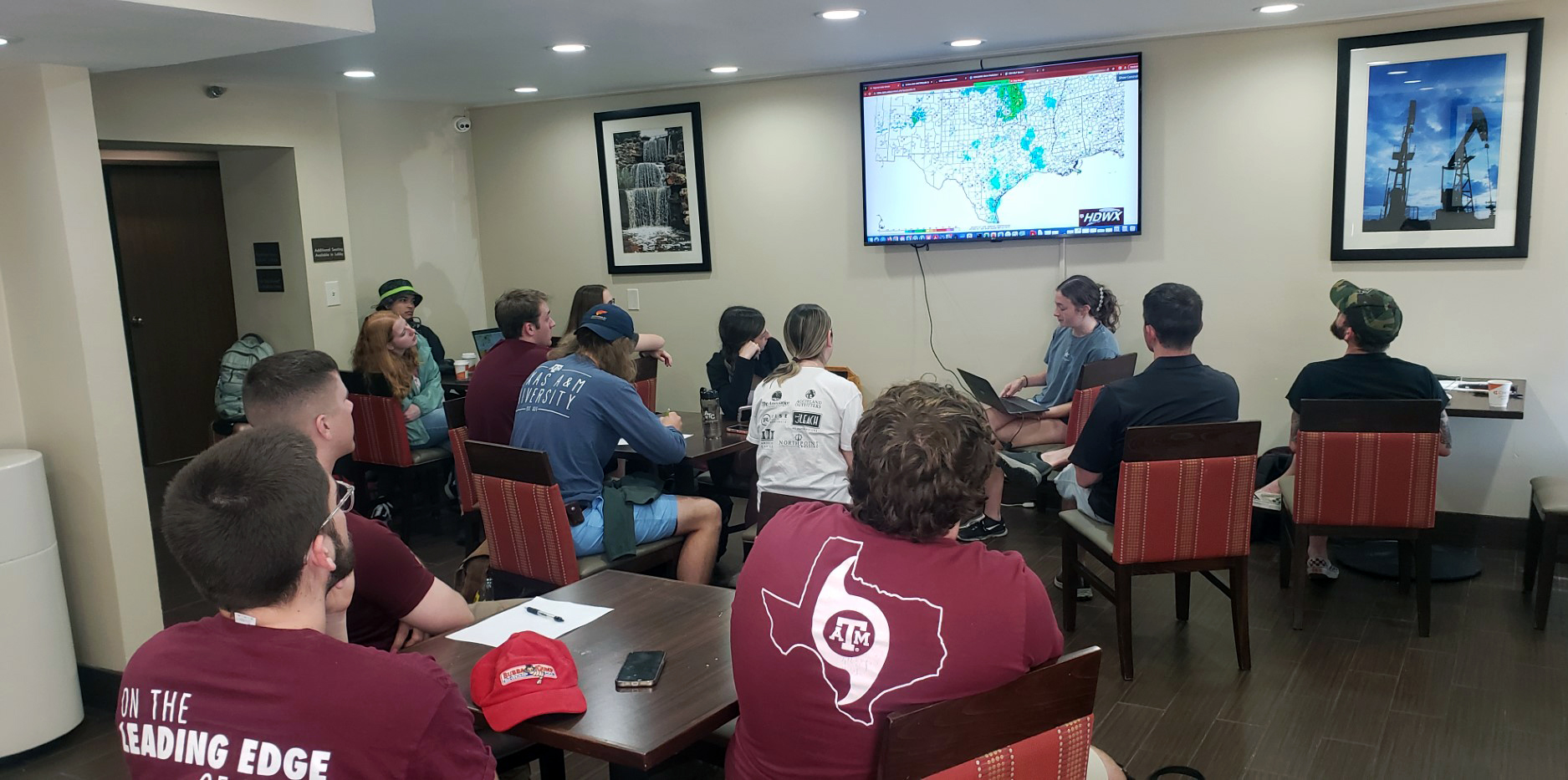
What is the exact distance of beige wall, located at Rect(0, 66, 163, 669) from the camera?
3.40 metres

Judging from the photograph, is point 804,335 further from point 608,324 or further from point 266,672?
point 266,672

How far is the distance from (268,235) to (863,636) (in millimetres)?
5939

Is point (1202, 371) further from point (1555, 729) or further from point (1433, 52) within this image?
point (1433, 52)

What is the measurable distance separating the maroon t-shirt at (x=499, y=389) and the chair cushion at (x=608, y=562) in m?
0.93

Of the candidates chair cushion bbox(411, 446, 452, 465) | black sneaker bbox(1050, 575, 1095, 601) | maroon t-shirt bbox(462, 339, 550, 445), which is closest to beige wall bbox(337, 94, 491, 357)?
chair cushion bbox(411, 446, 452, 465)

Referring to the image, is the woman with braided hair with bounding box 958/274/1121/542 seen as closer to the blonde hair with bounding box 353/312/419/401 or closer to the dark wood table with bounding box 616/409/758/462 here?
the dark wood table with bounding box 616/409/758/462

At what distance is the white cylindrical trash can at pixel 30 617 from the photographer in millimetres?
3252

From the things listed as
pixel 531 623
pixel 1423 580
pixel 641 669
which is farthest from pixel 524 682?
pixel 1423 580

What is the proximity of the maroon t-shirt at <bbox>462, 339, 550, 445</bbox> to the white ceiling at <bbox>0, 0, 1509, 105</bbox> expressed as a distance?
136 centimetres

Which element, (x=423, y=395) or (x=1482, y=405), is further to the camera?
(x=423, y=395)

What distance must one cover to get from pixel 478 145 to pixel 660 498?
14.8 feet

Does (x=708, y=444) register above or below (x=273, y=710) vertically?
below

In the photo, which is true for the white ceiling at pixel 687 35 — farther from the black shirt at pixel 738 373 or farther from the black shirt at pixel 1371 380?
the black shirt at pixel 1371 380

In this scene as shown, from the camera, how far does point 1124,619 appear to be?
3.47 m
